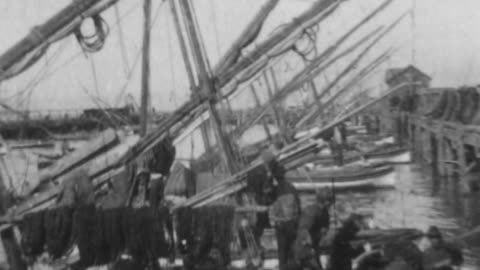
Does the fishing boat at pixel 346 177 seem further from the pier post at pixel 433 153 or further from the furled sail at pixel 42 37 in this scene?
the furled sail at pixel 42 37

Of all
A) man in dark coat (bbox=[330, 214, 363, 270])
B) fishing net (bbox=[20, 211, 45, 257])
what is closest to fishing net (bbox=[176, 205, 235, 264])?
man in dark coat (bbox=[330, 214, 363, 270])

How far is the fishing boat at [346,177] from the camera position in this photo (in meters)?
27.3

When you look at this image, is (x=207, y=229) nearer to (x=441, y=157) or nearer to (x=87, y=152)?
(x=87, y=152)

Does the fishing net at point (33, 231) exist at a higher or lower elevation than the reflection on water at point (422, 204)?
higher

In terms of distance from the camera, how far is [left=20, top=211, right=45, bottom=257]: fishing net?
9531 millimetres

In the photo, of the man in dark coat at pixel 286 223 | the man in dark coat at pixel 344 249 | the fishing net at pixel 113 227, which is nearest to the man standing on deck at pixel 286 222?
the man in dark coat at pixel 286 223

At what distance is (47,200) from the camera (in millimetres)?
10422

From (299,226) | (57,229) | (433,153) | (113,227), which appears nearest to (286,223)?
(299,226)

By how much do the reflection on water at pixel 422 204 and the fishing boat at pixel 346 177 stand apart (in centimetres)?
43

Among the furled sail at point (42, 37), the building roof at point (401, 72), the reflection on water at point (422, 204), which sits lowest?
the reflection on water at point (422, 204)

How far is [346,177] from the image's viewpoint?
2761cm

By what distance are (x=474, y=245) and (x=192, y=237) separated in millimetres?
7009

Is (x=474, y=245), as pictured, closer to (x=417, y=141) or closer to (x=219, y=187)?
(x=219, y=187)

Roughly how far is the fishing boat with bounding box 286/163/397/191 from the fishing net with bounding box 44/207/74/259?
705 inches
